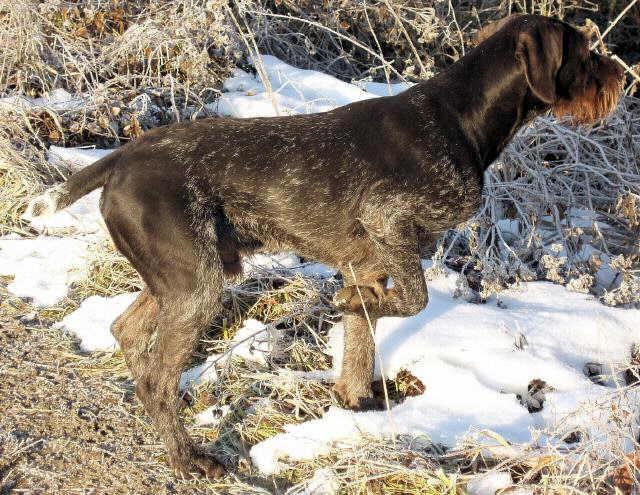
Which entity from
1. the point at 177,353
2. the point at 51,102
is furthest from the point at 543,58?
the point at 51,102

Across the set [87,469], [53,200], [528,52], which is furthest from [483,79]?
[87,469]

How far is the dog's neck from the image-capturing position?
13.5 ft

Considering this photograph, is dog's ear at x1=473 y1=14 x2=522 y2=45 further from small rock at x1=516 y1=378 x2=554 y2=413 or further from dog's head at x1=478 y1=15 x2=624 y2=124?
small rock at x1=516 y1=378 x2=554 y2=413

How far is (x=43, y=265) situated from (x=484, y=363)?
2982 mm

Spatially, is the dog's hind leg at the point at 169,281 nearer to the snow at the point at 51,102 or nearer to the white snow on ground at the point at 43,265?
the white snow on ground at the point at 43,265

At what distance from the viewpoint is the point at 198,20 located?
264 inches

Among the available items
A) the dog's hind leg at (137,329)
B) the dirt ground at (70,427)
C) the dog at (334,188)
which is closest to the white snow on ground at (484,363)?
the dog at (334,188)

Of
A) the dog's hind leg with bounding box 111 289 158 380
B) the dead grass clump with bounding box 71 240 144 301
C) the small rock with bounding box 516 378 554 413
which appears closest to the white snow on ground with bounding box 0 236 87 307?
the dead grass clump with bounding box 71 240 144 301

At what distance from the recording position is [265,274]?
5.16 meters

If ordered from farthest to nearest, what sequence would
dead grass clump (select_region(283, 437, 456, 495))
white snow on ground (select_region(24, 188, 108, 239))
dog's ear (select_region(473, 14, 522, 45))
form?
white snow on ground (select_region(24, 188, 108, 239)) → dog's ear (select_region(473, 14, 522, 45)) → dead grass clump (select_region(283, 437, 456, 495))

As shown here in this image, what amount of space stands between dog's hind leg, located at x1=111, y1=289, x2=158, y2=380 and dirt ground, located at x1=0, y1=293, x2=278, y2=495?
0.18 metres

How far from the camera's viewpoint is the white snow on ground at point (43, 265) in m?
5.08

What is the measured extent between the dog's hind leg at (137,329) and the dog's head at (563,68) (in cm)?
234

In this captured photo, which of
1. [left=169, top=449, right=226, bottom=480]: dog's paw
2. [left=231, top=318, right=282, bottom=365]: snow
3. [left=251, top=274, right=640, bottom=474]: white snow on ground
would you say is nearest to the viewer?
[left=169, top=449, right=226, bottom=480]: dog's paw
